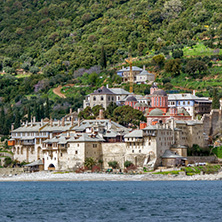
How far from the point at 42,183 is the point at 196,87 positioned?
4808cm

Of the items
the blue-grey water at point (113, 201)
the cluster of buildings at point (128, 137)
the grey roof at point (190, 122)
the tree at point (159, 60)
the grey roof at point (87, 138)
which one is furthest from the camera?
the tree at point (159, 60)

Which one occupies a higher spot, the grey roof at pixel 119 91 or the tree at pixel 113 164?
the grey roof at pixel 119 91

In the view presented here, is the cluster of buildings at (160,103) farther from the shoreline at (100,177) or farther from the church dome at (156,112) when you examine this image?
the shoreline at (100,177)

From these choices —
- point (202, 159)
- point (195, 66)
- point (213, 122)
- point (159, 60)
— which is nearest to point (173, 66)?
point (195, 66)

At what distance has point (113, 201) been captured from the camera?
8069cm

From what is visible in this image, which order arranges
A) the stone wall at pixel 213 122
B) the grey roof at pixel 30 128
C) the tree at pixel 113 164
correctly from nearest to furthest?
the tree at pixel 113 164, the stone wall at pixel 213 122, the grey roof at pixel 30 128

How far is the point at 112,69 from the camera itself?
175 meters

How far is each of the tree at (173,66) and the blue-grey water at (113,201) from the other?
53470 mm

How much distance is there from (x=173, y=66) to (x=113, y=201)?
7974 cm

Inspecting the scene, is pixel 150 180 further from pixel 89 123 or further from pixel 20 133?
pixel 20 133

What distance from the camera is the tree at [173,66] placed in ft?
516

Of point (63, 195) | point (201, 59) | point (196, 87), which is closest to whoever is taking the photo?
point (63, 195)

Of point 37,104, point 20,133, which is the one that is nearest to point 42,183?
point 20,133

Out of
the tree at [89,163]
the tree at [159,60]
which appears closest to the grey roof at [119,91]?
the tree at [159,60]
